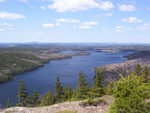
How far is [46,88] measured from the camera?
7650 cm

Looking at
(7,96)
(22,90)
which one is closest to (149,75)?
(22,90)

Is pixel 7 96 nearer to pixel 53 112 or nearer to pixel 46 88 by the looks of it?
pixel 46 88

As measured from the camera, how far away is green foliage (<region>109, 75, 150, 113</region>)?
36.4ft

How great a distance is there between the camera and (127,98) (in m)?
11.2

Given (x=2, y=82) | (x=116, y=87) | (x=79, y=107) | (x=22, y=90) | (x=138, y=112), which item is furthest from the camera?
(x=2, y=82)

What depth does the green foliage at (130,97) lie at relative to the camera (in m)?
11.1

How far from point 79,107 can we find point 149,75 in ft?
89.7

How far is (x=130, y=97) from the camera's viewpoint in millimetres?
11148

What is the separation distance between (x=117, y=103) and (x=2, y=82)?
324 feet

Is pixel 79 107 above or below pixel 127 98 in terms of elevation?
below

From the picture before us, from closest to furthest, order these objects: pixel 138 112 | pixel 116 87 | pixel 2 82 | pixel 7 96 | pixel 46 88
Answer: pixel 138 112, pixel 116 87, pixel 7 96, pixel 46 88, pixel 2 82

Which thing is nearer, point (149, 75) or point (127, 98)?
point (127, 98)

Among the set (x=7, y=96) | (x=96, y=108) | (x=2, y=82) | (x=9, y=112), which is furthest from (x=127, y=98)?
(x=2, y=82)

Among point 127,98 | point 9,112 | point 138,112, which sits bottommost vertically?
point 9,112
